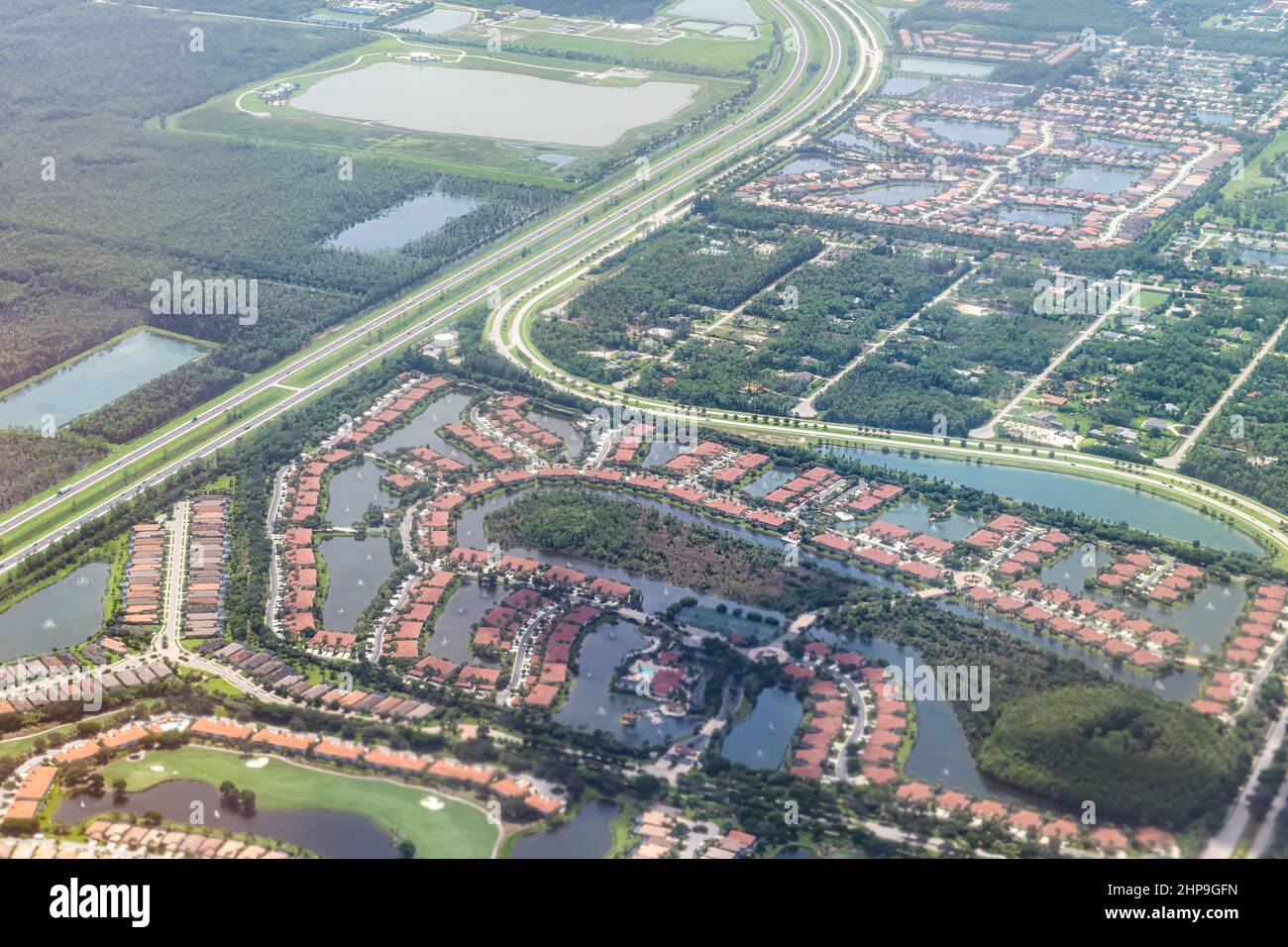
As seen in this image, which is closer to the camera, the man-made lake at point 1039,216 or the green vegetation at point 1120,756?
the green vegetation at point 1120,756

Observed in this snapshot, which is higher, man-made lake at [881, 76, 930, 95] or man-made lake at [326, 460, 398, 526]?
man-made lake at [881, 76, 930, 95]

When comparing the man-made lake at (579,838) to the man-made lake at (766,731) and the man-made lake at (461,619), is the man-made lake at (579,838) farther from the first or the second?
the man-made lake at (461,619)

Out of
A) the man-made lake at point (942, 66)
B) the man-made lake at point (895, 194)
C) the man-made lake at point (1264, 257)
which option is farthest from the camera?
the man-made lake at point (942, 66)

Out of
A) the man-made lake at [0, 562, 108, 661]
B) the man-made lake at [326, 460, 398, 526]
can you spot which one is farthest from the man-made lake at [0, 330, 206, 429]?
the man-made lake at [0, 562, 108, 661]

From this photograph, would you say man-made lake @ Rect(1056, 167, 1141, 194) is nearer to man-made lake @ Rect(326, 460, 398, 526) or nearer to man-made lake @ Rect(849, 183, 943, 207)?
man-made lake @ Rect(849, 183, 943, 207)

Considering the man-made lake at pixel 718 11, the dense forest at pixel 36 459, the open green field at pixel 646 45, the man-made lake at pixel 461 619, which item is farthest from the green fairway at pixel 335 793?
the man-made lake at pixel 718 11

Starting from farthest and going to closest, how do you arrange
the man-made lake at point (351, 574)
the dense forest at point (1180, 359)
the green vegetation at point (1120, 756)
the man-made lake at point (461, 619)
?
the dense forest at point (1180, 359) → the man-made lake at point (351, 574) → the man-made lake at point (461, 619) → the green vegetation at point (1120, 756)
